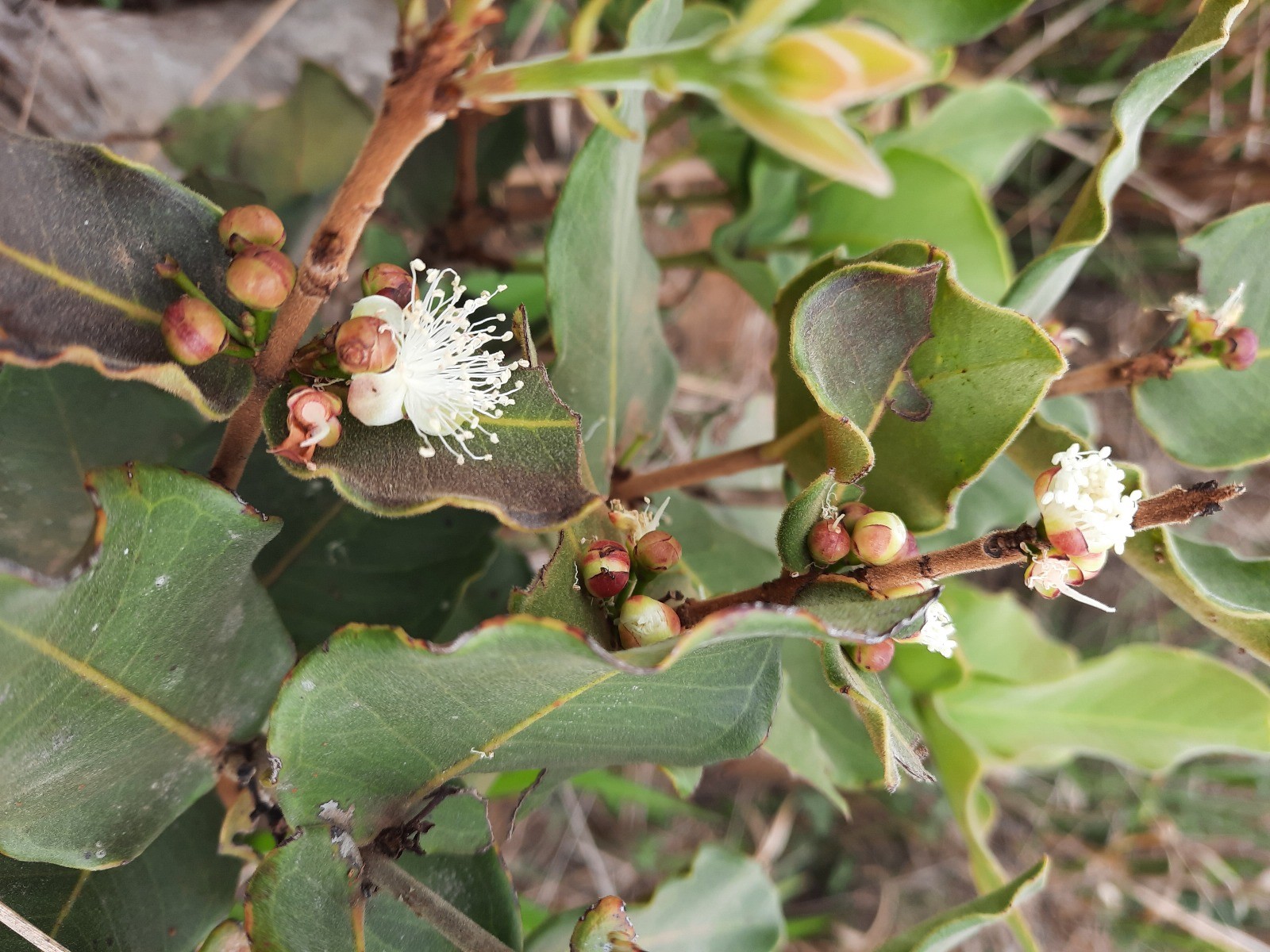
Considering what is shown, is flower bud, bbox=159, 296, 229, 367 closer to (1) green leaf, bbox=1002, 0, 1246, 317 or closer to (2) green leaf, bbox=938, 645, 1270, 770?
(1) green leaf, bbox=1002, 0, 1246, 317

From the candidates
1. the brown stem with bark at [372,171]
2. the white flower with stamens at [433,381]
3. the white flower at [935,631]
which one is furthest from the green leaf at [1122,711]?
the brown stem with bark at [372,171]

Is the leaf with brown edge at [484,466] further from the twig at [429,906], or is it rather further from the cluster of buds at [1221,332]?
the cluster of buds at [1221,332]

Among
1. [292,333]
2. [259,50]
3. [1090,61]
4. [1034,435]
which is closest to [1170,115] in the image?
[1090,61]

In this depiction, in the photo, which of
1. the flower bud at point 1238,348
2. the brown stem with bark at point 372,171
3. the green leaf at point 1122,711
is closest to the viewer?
the brown stem with bark at point 372,171

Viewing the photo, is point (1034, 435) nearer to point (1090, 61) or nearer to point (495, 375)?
point (495, 375)

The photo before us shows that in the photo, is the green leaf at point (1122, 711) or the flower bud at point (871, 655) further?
the green leaf at point (1122, 711)
